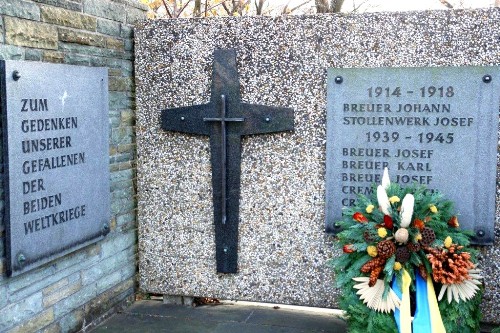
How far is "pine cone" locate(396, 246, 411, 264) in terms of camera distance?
3465mm

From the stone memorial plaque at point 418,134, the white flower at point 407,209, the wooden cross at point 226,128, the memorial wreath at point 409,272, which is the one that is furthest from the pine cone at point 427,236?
the wooden cross at point 226,128

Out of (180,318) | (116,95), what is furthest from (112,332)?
(116,95)

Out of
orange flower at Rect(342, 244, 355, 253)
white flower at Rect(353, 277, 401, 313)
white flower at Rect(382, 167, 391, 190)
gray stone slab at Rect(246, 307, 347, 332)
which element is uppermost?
white flower at Rect(382, 167, 391, 190)

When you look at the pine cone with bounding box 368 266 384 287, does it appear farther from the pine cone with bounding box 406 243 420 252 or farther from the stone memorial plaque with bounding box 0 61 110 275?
the stone memorial plaque with bounding box 0 61 110 275

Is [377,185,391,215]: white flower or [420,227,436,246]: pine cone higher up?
[377,185,391,215]: white flower

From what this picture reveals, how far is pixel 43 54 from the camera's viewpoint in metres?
3.68

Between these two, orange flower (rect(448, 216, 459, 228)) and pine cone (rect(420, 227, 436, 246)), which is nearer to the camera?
pine cone (rect(420, 227, 436, 246))

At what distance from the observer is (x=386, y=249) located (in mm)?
3455

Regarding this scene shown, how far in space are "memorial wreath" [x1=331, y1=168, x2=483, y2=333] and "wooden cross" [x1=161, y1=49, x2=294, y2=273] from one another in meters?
1.05

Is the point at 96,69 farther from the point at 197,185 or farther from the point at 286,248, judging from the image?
the point at 286,248

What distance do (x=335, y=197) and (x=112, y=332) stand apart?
5.69ft

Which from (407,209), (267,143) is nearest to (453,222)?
(407,209)

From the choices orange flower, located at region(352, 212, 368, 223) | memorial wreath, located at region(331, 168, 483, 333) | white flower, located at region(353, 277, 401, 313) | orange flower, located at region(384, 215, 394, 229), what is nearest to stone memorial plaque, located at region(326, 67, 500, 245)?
memorial wreath, located at region(331, 168, 483, 333)

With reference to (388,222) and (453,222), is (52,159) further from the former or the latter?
(453,222)
